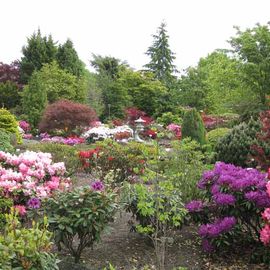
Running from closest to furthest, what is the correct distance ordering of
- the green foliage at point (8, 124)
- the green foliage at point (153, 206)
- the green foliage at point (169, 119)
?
the green foliage at point (153, 206) → the green foliage at point (8, 124) → the green foliage at point (169, 119)

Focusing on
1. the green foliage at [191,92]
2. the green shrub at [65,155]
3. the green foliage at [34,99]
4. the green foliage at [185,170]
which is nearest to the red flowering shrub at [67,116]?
the green foliage at [34,99]

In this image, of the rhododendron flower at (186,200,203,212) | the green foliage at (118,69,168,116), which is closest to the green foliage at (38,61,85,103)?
the green foliage at (118,69,168,116)

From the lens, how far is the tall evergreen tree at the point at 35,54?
31.4 m

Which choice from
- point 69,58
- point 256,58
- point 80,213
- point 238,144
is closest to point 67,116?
point 256,58

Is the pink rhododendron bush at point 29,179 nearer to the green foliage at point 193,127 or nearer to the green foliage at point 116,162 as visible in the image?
the green foliage at point 116,162

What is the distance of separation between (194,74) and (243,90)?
7.91m

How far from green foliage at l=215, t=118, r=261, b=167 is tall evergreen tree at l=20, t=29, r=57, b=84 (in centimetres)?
2355

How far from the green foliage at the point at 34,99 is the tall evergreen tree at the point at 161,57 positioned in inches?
500

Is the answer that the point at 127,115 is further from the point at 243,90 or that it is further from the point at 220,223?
the point at 220,223

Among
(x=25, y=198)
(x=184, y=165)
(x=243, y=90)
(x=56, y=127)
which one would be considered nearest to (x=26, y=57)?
(x=56, y=127)

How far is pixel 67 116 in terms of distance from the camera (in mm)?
18547

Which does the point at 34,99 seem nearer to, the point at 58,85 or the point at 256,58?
the point at 58,85

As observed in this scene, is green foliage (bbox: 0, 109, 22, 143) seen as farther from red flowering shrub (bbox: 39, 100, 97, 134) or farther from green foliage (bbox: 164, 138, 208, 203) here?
green foliage (bbox: 164, 138, 208, 203)

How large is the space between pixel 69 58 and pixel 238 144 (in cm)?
2462
